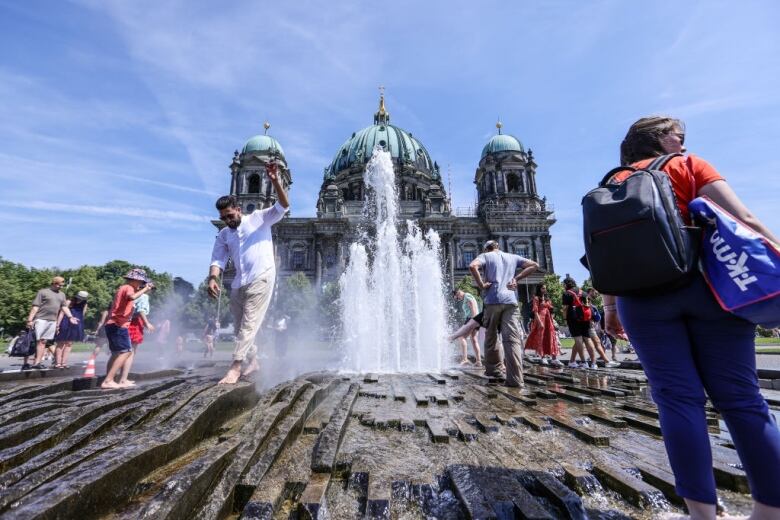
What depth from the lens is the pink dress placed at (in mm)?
9094

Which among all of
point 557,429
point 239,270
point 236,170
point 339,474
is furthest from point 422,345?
point 236,170

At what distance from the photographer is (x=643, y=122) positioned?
1990 millimetres

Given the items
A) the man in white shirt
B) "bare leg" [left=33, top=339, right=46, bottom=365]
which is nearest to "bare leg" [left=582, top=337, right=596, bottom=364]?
the man in white shirt

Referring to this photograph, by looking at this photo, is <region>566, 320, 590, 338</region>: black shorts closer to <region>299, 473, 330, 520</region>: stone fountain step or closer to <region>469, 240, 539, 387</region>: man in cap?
<region>469, 240, 539, 387</region>: man in cap

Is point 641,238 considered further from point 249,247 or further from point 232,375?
point 249,247

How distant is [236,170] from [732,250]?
160ft

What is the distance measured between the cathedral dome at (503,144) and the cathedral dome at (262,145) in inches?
999

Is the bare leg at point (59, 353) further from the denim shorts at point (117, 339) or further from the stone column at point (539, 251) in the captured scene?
the stone column at point (539, 251)

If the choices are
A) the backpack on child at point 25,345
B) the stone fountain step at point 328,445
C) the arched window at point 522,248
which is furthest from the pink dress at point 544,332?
the arched window at point 522,248

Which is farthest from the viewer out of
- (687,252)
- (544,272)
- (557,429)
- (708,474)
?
(544,272)

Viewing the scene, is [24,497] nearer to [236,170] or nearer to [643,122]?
[643,122]

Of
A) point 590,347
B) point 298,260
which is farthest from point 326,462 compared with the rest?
point 298,260

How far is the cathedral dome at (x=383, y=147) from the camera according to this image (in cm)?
5181

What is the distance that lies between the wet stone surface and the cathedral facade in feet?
129
